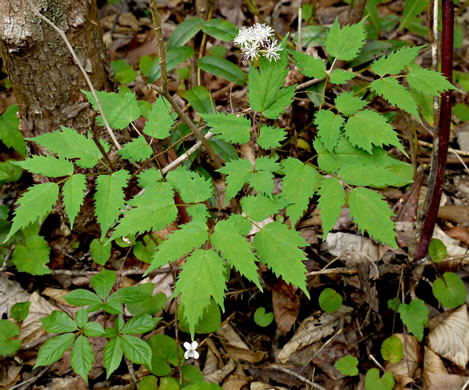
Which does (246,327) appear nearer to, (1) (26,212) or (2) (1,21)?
(1) (26,212)

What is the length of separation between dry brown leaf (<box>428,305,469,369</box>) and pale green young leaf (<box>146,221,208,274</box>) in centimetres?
118

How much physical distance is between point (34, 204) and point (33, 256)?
747mm

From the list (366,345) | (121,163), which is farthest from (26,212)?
(366,345)

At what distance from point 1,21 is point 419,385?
2133mm

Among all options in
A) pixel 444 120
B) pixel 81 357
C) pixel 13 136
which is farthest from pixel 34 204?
pixel 444 120

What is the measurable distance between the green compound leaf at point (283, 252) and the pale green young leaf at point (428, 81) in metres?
0.66

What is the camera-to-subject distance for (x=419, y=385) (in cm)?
156

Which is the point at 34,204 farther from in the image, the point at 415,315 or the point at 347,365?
the point at 415,315

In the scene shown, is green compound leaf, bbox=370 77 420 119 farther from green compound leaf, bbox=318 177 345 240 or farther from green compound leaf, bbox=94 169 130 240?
green compound leaf, bbox=94 169 130 240

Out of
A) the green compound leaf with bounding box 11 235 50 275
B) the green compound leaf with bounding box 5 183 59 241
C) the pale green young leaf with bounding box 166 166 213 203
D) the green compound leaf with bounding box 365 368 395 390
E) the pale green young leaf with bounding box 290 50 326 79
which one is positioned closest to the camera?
the green compound leaf with bounding box 5 183 59 241

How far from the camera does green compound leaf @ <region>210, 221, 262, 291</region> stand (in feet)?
3.53

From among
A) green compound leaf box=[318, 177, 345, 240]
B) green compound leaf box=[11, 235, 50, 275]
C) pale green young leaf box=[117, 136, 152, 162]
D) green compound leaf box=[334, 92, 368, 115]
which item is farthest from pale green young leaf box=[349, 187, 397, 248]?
green compound leaf box=[11, 235, 50, 275]

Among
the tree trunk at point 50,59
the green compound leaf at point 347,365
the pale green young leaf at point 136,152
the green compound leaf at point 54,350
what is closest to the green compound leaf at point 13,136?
the tree trunk at point 50,59

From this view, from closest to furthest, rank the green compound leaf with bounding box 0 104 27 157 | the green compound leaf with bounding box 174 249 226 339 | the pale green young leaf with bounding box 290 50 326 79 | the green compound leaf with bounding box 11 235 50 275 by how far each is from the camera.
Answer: the green compound leaf with bounding box 174 249 226 339
the pale green young leaf with bounding box 290 50 326 79
the green compound leaf with bounding box 11 235 50 275
the green compound leaf with bounding box 0 104 27 157
